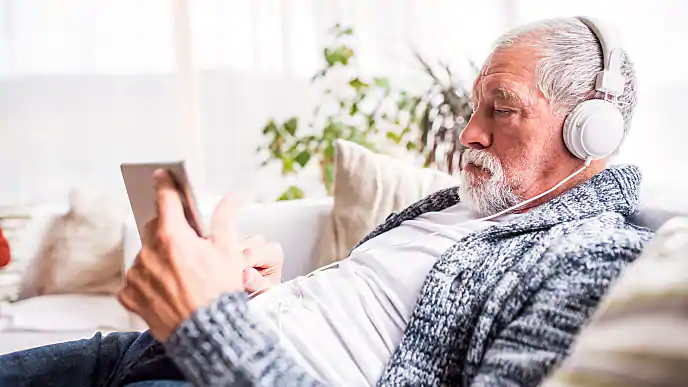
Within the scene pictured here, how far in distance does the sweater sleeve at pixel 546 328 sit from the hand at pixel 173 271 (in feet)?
0.94

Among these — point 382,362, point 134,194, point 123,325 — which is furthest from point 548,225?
point 123,325

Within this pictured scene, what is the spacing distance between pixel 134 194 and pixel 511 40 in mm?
686

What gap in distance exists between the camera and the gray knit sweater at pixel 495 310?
67 cm

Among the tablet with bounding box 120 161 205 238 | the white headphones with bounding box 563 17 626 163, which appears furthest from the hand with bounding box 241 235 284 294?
the white headphones with bounding box 563 17 626 163

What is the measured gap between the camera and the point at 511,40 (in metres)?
1.17

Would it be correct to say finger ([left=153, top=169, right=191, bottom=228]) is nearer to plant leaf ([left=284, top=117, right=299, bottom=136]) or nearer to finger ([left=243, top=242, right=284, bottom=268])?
finger ([left=243, top=242, right=284, bottom=268])

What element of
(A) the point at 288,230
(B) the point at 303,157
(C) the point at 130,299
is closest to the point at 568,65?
(C) the point at 130,299

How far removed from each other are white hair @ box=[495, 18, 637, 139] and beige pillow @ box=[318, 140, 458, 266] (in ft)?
2.68

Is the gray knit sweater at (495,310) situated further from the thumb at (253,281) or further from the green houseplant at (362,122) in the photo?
the green houseplant at (362,122)

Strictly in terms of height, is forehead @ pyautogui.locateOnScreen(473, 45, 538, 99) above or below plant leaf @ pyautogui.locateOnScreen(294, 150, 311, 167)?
above

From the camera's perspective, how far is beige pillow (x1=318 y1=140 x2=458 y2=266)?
1955mm

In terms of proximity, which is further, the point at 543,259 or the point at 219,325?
the point at 543,259

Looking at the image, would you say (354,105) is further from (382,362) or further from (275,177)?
(382,362)

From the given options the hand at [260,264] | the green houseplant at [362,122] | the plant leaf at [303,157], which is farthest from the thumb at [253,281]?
the plant leaf at [303,157]
